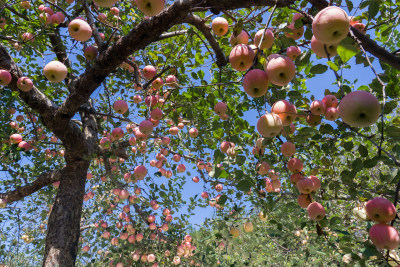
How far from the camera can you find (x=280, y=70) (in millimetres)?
1184

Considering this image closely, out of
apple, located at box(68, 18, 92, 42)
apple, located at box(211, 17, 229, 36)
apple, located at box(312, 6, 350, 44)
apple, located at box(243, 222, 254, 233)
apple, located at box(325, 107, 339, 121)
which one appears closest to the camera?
apple, located at box(312, 6, 350, 44)

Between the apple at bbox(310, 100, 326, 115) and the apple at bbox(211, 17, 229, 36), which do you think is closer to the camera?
the apple at bbox(310, 100, 326, 115)

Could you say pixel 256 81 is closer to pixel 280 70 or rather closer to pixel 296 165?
pixel 280 70

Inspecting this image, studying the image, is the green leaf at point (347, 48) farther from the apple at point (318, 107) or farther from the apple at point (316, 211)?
the apple at point (316, 211)

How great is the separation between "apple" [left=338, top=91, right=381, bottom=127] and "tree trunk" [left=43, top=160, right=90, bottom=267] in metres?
3.58

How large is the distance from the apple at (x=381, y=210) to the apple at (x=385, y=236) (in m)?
0.05

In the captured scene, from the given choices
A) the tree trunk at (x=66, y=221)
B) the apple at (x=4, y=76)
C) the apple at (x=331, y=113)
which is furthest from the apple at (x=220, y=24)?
the tree trunk at (x=66, y=221)

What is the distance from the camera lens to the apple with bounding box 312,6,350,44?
975 mm

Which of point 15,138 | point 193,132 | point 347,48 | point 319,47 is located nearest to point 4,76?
point 15,138

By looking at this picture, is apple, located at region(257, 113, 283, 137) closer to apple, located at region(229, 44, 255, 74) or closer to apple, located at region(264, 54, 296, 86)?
apple, located at region(264, 54, 296, 86)

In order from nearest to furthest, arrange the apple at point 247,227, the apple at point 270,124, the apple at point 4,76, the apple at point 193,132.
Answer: the apple at point 270,124 → the apple at point 4,76 → the apple at point 247,227 → the apple at point 193,132

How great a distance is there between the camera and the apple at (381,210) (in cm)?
120

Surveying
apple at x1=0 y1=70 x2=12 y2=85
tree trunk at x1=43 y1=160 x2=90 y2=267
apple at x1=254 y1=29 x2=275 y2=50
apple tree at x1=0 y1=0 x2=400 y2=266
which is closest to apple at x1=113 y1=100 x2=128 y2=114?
apple tree at x1=0 y1=0 x2=400 y2=266

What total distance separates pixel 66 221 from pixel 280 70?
3527mm
